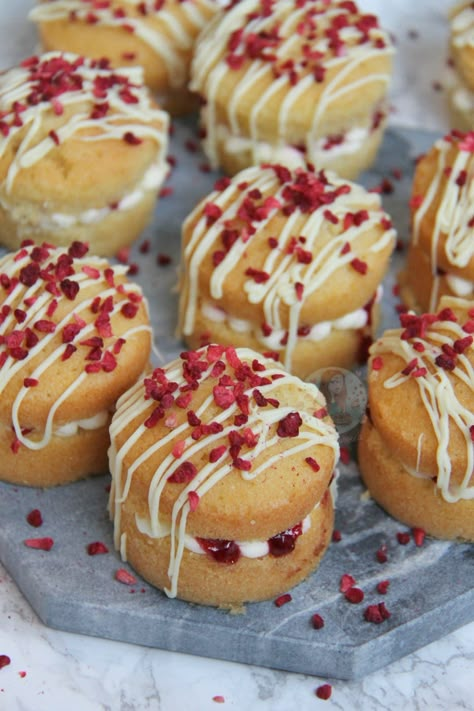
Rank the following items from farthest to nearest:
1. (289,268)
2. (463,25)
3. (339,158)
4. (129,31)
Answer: (463,25) < (129,31) < (339,158) < (289,268)

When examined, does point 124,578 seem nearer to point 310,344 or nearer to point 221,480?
point 221,480

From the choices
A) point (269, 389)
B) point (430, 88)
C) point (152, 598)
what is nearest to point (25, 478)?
point (152, 598)

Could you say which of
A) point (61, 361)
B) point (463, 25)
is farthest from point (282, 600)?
point (463, 25)

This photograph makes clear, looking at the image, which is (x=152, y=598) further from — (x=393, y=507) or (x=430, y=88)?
(x=430, y=88)

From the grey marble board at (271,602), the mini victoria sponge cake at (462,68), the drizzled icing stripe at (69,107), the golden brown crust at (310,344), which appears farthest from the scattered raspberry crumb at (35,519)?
the mini victoria sponge cake at (462,68)

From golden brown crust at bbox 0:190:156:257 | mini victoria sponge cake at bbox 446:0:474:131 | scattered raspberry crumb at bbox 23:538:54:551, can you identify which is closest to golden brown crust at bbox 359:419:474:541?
scattered raspberry crumb at bbox 23:538:54:551

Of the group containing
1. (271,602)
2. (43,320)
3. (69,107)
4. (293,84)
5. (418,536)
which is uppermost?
(69,107)
